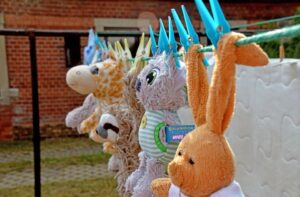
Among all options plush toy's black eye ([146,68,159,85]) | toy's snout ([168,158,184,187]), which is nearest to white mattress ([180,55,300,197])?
plush toy's black eye ([146,68,159,85])

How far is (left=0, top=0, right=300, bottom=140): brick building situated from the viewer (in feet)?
20.0

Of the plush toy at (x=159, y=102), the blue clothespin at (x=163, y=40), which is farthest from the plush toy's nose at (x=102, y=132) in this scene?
the blue clothespin at (x=163, y=40)

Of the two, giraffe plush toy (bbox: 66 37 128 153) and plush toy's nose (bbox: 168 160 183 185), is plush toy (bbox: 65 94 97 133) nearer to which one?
giraffe plush toy (bbox: 66 37 128 153)

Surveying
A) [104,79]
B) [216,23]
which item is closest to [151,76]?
[216,23]

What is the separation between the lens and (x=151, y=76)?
5.69ft

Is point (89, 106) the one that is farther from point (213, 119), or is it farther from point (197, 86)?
point (213, 119)

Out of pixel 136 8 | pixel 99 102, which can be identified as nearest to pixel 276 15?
pixel 136 8

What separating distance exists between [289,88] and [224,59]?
43.5 inches

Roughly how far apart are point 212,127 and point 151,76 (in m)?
0.64

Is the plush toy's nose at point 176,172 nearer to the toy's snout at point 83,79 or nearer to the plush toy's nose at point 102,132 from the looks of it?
the plush toy's nose at point 102,132

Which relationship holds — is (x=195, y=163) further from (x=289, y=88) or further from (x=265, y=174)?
(x=265, y=174)

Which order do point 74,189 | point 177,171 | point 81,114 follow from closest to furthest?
1. point 177,171
2. point 81,114
3. point 74,189

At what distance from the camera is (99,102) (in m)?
2.90

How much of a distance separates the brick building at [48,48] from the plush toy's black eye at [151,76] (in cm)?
474
